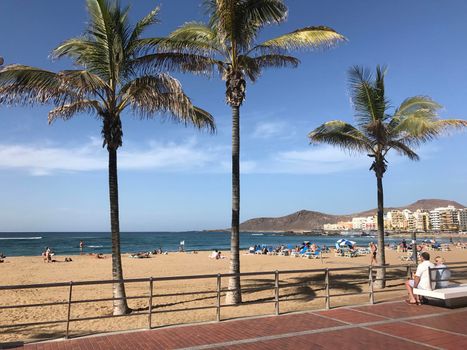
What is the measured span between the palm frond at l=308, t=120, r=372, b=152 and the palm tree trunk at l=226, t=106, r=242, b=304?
424 centimetres

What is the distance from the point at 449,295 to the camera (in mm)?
8344

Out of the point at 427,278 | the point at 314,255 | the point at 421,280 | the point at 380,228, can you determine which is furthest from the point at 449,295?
the point at 314,255

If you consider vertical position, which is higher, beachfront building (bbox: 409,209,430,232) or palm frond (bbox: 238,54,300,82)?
palm frond (bbox: 238,54,300,82)

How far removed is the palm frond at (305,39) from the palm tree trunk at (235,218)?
7.14 feet

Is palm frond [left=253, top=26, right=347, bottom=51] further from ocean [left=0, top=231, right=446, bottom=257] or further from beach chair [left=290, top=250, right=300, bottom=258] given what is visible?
ocean [left=0, top=231, right=446, bottom=257]

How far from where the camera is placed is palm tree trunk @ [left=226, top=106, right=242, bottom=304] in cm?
1067

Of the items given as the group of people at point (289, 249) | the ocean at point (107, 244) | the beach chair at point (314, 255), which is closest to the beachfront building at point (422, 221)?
the ocean at point (107, 244)

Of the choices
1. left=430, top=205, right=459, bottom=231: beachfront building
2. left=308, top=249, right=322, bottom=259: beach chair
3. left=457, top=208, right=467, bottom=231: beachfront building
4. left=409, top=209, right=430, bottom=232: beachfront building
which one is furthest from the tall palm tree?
left=457, top=208, right=467, bottom=231: beachfront building

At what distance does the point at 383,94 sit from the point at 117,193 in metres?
9.72

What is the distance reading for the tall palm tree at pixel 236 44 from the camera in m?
10.9

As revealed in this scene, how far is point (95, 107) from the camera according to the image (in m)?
10.3

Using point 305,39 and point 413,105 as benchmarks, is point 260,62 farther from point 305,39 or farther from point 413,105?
point 413,105

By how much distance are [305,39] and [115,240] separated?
7.65 m

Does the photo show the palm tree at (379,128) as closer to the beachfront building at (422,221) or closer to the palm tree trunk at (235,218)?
the palm tree trunk at (235,218)
